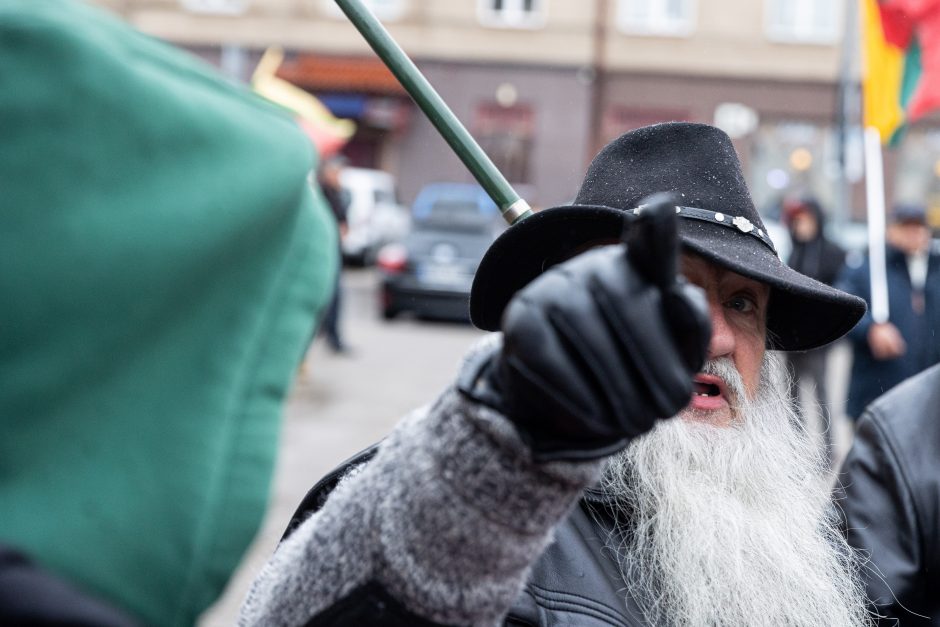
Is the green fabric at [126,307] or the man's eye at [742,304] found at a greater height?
the green fabric at [126,307]

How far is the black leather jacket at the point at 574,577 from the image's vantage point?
47.7 inches

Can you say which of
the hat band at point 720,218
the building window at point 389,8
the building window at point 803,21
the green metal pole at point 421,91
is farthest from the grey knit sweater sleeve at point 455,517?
the building window at point 803,21

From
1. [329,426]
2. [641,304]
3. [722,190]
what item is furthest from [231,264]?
[329,426]

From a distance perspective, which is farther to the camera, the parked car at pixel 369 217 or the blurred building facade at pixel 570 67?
the blurred building facade at pixel 570 67

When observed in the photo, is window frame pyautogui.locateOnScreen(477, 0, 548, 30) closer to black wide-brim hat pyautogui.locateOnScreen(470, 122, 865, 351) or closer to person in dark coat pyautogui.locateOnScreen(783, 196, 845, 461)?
person in dark coat pyautogui.locateOnScreen(783, 196, 845, 461)

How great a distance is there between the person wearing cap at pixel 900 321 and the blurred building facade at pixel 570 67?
1435 cm

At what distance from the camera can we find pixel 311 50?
810 inches

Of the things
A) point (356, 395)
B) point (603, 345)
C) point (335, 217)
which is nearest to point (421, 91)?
point (603, 345)

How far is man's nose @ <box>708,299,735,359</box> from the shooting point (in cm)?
164

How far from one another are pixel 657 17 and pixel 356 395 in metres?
14.9

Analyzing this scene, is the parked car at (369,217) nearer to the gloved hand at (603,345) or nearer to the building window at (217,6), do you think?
the building window at (217,6)

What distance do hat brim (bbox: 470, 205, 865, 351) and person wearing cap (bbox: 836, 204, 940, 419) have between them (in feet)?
11.1

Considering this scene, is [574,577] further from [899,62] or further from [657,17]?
[657,17]

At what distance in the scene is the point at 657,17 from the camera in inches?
797
